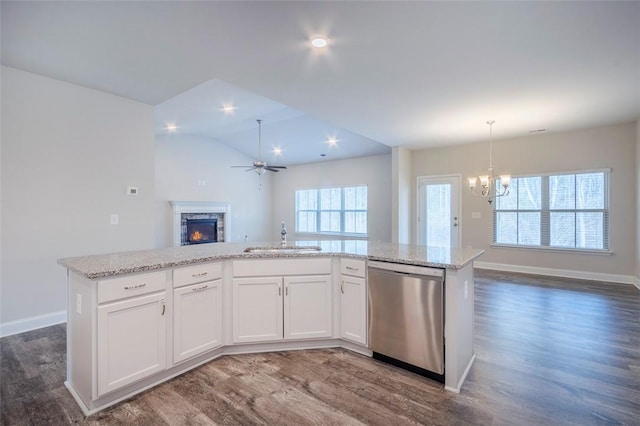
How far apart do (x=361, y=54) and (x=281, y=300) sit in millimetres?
2313

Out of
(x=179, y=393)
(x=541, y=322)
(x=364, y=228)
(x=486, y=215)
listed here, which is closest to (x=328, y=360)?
(x=179, y=393)

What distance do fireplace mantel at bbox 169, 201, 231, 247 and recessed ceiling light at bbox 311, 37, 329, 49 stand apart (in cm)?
588

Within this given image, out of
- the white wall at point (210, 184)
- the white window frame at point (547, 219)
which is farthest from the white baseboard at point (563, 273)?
the white wall at point (210, 184)

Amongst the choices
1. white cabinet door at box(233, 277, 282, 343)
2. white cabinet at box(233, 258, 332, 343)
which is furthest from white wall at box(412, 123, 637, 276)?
white cabinet door at box(233, 277, 282, 343)

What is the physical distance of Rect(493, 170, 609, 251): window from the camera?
513 centimetres

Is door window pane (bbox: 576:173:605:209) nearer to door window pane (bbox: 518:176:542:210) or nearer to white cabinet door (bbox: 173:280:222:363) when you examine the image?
door window pane (bbox: 518:176:542:210)

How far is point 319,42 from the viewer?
2529 millimetres

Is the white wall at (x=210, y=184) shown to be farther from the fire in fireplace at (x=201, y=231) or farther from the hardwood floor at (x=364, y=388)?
the hardwood floor at (x=364, y=388)

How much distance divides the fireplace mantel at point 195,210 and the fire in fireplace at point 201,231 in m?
0.24

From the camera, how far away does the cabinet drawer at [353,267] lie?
8.30 ft

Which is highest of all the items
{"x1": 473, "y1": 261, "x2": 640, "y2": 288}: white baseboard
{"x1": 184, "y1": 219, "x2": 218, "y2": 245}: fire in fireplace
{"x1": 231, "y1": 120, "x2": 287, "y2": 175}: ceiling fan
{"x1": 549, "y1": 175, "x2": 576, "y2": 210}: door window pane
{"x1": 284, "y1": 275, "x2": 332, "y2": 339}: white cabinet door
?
{"x1": 231, "y1": 120, "x2": 287, "y2": 175}: ceiling fan

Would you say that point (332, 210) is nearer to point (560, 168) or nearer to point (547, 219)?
point (547, 219)

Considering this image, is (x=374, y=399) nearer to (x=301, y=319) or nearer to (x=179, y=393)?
(x=301, y=319)

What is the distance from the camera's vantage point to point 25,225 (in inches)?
123
